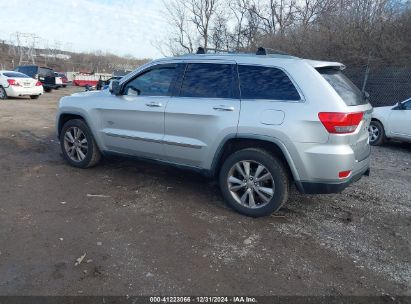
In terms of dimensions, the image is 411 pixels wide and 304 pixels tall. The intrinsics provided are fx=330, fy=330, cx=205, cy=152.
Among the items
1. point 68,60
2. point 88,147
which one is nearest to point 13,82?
point 88,147

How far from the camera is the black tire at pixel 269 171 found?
3.70 metres

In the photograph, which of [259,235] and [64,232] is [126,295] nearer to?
[64,232]

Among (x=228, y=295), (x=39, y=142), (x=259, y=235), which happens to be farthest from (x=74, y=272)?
(x=39, y=142)

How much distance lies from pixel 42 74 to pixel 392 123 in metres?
22.3

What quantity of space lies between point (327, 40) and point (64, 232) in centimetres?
1360

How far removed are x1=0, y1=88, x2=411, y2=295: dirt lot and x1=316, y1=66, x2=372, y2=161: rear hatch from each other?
0.89 metres

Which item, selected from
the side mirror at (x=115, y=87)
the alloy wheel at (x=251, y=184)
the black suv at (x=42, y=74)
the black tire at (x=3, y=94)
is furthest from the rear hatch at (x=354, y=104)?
the black suv at (x=42, y=74)

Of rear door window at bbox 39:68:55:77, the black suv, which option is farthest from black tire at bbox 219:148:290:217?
rear door window at bbox 39:68:55:77

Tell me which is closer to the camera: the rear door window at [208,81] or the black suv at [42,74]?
the rear door window at [208,81]

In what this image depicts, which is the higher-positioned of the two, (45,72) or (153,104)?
(45,72)

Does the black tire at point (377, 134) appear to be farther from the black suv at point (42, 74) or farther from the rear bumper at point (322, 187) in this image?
the black suv at point (42, 74)

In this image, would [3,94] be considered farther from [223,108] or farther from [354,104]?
[354,104]

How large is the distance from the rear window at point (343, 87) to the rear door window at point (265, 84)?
1.38ft

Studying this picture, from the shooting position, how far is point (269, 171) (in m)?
3.74
